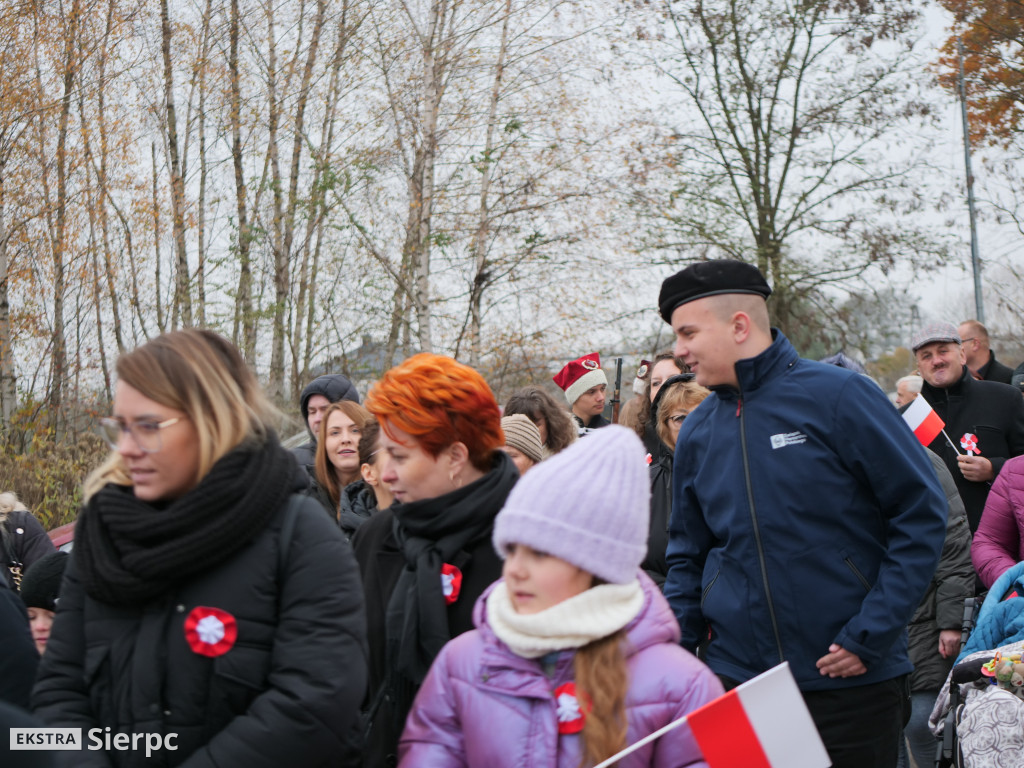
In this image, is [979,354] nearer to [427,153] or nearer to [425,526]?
[425,526]

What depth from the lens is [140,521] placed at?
86.8 inches

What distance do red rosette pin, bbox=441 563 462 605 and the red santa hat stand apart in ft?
13.6

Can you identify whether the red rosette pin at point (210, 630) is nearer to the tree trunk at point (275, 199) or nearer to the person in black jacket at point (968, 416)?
the person in black jacket at point (968, 416)

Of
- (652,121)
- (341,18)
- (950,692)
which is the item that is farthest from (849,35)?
(950,692)

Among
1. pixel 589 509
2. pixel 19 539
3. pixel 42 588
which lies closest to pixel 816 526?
pixel 589 509

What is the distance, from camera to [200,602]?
2195 millimetres

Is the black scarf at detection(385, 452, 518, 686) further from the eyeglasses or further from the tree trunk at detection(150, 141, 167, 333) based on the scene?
the tree trunk at detection(150, 141, 167, 333)

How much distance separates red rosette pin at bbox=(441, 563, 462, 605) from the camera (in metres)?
2.84

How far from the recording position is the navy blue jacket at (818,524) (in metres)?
3.04

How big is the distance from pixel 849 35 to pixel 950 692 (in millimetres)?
18956

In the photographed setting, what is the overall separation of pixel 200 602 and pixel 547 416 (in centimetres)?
347

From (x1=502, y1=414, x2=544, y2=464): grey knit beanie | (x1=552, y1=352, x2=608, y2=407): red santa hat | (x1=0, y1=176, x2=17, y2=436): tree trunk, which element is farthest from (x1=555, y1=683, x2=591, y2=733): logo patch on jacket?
(x1=0, y1=176, x2=17, y2=436): tree trunk

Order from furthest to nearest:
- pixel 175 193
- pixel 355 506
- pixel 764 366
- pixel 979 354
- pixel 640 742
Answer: pixel 175 193 → pixel 979 354 → pixel 355 506 → pixel 764 366 → pixel 640 742

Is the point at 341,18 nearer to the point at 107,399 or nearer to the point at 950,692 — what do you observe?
the point at 107,399
